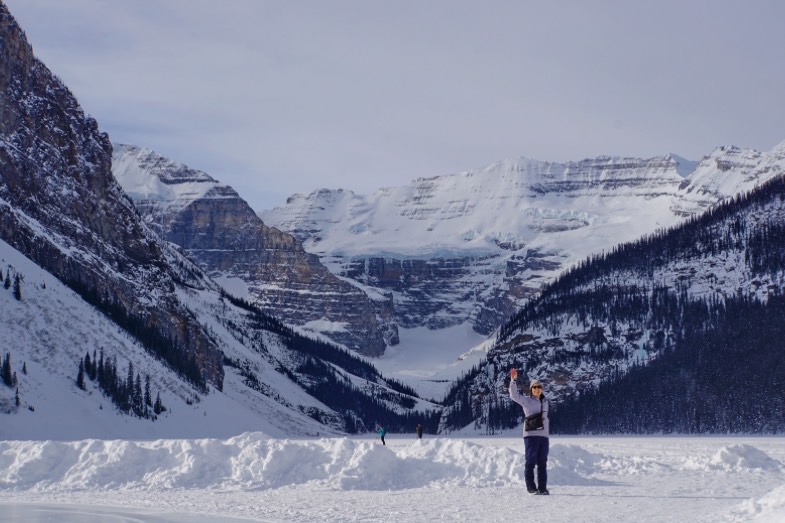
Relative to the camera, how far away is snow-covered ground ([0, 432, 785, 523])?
2461 cm

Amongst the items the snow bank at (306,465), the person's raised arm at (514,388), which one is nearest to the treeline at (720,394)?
the snow bank at (306,465)

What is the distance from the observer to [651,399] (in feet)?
630

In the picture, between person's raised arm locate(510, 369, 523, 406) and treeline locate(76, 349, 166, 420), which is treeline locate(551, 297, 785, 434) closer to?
treeline locate(76, 349, 166, 420)

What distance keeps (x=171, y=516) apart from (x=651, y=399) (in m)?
176

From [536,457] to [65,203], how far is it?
523 feet

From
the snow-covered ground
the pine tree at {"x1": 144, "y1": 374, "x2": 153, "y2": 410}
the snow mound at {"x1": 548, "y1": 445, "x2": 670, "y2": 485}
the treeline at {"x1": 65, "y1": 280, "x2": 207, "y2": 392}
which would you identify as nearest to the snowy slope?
the pine tree at {"x1": 144, "y1": 374, "x2": 153, "y2": 410}

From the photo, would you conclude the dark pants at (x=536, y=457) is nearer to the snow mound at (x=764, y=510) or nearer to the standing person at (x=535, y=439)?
the standing person at (x=535, y=439)

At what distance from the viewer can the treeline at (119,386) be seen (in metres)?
119

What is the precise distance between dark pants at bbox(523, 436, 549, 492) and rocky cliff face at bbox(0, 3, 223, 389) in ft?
420

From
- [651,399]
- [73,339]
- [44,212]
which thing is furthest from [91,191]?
[651,399]

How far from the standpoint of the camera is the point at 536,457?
26.9m

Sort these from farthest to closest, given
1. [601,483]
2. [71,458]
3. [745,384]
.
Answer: [745,384]
[71,458]
[601,483]

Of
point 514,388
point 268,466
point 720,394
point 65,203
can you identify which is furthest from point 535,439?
point 65,203

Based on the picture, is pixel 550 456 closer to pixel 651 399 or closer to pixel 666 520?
pixel 666 520
